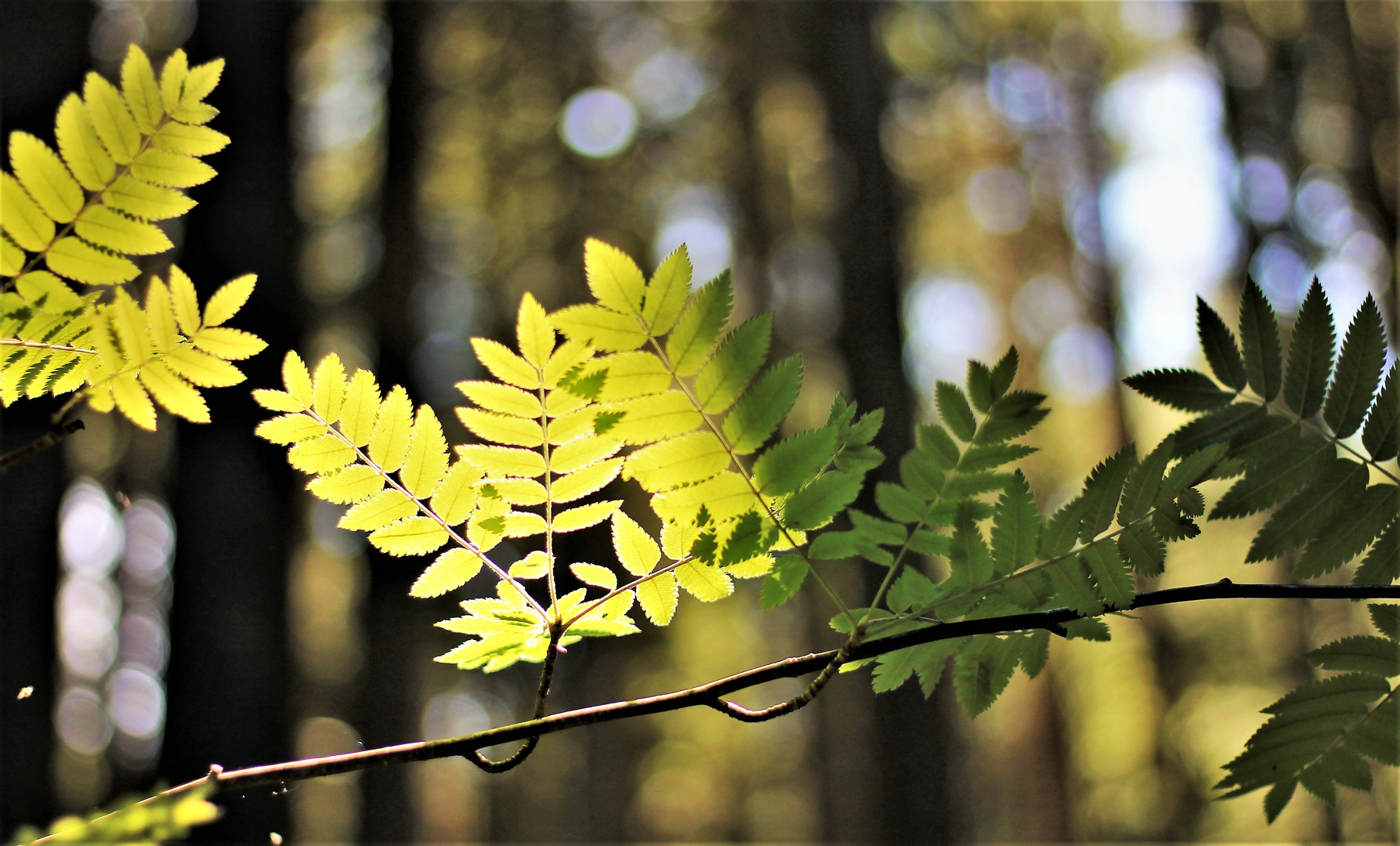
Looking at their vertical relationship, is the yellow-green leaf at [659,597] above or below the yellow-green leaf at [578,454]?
below

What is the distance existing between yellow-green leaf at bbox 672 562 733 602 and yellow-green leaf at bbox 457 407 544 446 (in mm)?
112

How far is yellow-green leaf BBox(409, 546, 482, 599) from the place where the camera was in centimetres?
49

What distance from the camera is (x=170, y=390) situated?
44 cm

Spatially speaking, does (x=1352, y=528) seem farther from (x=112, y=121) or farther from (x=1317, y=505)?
(x=112, y=121)

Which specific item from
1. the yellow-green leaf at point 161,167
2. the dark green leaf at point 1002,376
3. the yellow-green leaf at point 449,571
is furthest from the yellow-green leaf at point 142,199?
the dark green leaf at point 1002,376

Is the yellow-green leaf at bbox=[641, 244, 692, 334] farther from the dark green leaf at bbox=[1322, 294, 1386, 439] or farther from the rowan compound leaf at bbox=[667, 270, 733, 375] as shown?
the dark green leaf at bbox=[1322, 294, 1386, 439]

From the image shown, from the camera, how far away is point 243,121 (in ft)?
11.3

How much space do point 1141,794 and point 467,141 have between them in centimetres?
741

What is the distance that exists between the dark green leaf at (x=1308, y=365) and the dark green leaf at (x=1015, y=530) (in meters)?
0.25

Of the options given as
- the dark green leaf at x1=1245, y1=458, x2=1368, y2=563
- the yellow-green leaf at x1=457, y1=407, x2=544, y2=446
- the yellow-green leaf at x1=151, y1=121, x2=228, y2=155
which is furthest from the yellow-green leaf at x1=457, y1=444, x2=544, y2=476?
the dark green leaf at x1=1245, y1=458, x2=1368, y2=563

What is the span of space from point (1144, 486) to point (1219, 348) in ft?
0.47

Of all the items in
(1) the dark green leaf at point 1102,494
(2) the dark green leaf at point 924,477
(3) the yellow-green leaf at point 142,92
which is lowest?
(1) the dark green leaf at point 1102,494

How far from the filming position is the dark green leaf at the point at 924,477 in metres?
0.49

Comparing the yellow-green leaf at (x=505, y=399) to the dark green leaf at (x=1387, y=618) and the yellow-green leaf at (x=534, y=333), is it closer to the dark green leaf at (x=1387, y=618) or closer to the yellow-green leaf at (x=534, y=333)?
the yellow-green leaf at (x=534, y=333)
